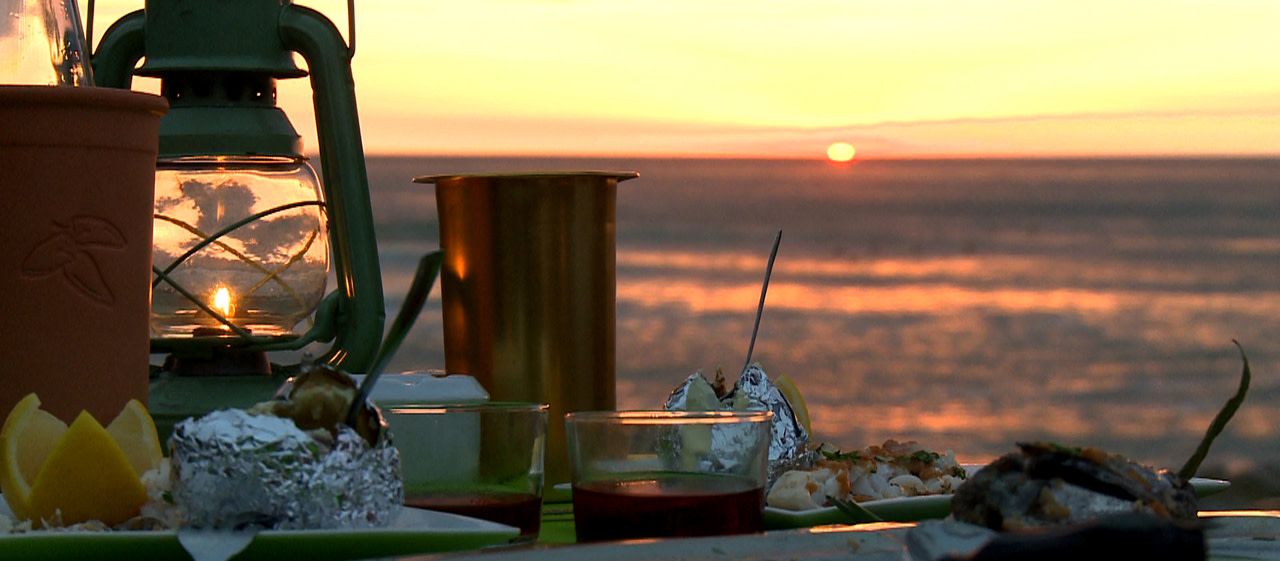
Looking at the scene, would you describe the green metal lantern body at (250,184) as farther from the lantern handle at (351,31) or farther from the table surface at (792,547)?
the table surface at (792,547)

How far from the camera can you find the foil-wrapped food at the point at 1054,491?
2.29 feet

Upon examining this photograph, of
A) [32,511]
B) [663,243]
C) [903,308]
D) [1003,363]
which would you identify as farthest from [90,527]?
[663,243]

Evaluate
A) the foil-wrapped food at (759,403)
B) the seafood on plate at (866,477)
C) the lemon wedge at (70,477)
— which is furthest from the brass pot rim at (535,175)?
the lemon wedge at (70,477)

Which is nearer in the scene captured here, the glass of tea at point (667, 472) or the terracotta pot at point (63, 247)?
the glass of tea at point (667, 472)

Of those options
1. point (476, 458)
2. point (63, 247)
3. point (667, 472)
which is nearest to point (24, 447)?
point (63, 247)

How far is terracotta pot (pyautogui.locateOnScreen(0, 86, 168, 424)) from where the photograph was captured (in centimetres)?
105

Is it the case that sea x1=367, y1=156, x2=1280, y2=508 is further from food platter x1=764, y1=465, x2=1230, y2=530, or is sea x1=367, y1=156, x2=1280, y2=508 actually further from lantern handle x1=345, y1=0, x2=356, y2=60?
food platter x1=764, y1=465, x2=1230, y2=530

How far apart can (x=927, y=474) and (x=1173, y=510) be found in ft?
1.28

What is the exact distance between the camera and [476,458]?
968 millimetres

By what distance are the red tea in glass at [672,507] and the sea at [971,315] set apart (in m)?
0.90

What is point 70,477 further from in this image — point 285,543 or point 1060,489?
point 1060,489

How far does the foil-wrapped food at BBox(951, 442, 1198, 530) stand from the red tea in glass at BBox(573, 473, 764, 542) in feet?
0.65

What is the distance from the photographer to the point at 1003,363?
10625mm

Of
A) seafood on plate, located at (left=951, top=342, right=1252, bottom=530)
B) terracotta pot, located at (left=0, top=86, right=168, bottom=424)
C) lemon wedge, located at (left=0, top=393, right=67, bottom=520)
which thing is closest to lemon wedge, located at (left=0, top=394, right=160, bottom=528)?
lemon wedge, located at (left=0, top=393, right=67, bottom=520)
